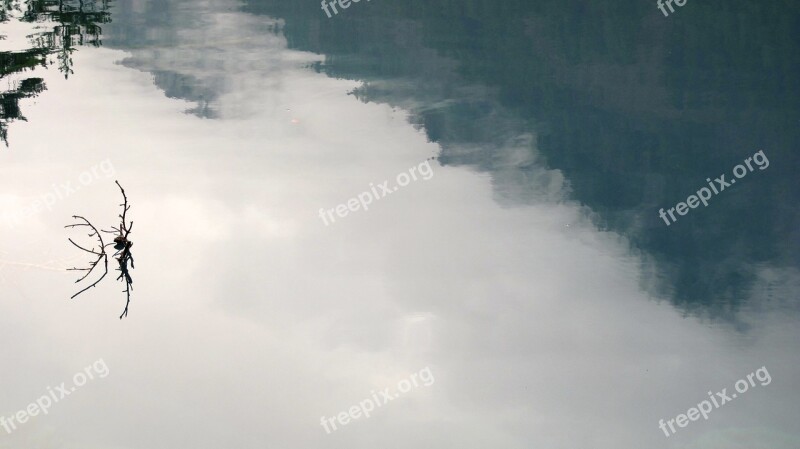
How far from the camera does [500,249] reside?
229 inches

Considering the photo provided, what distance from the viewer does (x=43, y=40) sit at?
9.10 m

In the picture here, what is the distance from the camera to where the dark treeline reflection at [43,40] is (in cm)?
775

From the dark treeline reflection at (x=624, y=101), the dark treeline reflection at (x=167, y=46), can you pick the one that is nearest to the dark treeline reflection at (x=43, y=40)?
the dark treeline reflection at (x=167, y=46)

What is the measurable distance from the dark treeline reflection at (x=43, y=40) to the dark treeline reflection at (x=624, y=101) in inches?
70.8

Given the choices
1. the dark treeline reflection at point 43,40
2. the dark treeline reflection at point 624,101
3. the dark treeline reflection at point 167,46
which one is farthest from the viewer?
the dark treeline reflection at point 167,46

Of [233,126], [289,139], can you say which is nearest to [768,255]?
[289,139]

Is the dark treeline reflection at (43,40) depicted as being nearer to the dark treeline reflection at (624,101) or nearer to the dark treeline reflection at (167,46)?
the dark treeline reflection at (167,46)

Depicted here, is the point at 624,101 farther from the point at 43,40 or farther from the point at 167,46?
the point at 43,40

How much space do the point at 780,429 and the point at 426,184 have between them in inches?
114

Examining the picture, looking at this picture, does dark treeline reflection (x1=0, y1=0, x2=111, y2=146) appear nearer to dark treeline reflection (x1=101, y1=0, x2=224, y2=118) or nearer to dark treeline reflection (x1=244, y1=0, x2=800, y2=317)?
dark treeline reflection (x1=101, y1=0, x2=224, y2=118)

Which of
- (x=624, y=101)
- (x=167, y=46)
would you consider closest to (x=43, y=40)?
(x=167, y=46)

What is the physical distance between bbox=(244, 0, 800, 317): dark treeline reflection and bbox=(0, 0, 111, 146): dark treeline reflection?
180 cm

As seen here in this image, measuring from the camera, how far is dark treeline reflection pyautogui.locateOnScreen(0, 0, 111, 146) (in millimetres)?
7750

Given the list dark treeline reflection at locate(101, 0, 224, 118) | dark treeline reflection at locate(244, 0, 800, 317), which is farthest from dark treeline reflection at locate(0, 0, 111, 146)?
dark treeline reflection at locate(244, 0, 800, 317)
